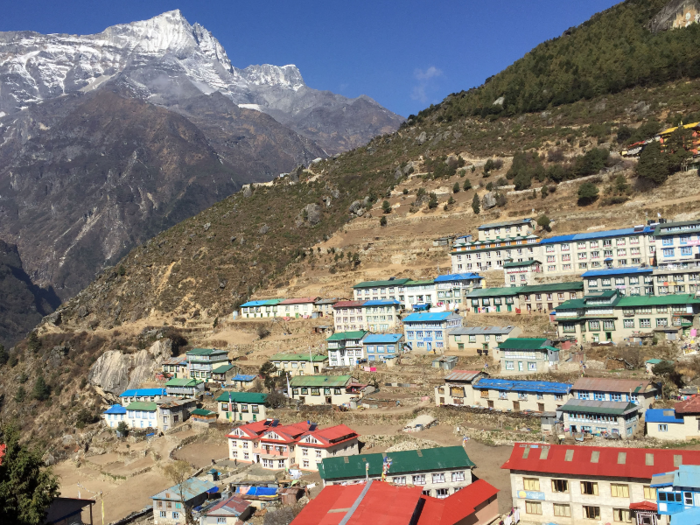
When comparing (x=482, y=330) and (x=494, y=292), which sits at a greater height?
(x=494, y=292)

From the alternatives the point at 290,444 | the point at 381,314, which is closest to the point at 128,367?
the point at 381,314

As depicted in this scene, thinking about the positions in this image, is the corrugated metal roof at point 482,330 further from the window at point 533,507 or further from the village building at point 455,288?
the window at point 533,507

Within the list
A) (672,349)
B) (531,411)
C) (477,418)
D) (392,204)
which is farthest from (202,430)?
(392,204)

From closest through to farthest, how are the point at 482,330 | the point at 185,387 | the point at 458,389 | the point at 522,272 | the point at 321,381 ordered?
the point at 458,389, the point at 482,330, the point at 321,381, the point at 522,272, the point at 185,387

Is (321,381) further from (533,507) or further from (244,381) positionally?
(533,507)

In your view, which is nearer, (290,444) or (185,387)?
(290,444)

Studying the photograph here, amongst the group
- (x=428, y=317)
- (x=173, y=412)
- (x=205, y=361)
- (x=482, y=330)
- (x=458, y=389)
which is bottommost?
(x=173, y=412)

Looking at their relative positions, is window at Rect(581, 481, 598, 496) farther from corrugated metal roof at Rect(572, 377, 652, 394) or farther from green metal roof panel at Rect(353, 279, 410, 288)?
green metal roof panel at Rect(353, 279, 410, 288)
